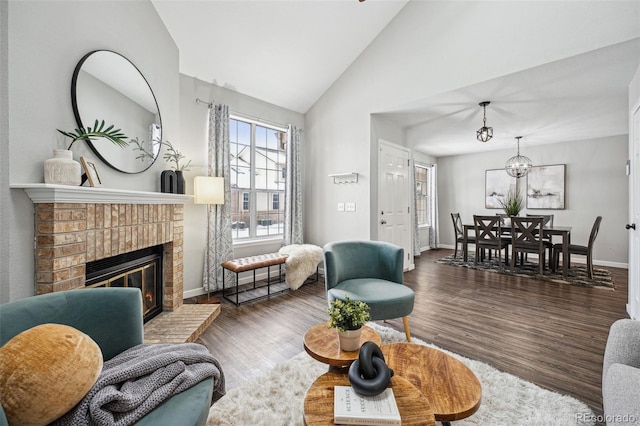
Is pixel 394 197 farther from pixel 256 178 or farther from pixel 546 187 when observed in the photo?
pixel 546 187

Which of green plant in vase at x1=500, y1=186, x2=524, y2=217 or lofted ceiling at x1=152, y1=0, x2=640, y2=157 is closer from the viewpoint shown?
lofted ceiling at x1=152, y1=0, x2=640, y2=157

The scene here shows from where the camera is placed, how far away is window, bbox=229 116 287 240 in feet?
13.2

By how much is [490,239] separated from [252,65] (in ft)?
16.4

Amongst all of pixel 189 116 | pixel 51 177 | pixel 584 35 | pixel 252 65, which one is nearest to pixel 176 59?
pixel 189 116

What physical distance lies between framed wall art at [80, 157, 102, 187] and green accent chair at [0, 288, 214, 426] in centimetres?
91

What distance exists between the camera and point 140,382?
1.05 meters

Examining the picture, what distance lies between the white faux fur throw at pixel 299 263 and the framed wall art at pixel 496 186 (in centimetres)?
486

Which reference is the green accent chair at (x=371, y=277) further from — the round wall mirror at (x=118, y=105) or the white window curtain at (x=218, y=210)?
the round wall mirror at (x=118, y=105)

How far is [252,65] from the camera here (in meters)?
3.65

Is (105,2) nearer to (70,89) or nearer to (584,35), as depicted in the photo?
(70,89)

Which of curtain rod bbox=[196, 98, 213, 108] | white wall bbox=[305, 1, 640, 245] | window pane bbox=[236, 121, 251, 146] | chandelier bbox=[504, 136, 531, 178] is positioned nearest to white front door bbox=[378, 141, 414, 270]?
white wall bbox=[305, 1, 640, 245]

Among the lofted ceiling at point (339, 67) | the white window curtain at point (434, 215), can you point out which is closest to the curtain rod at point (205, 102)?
the lofted ceiling at point (339, 67)

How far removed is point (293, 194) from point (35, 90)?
3.13 metres

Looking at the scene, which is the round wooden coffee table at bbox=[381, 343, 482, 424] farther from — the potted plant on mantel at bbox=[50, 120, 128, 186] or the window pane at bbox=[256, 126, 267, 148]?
the window pane at bbox=[256, 126, 267, 148]
